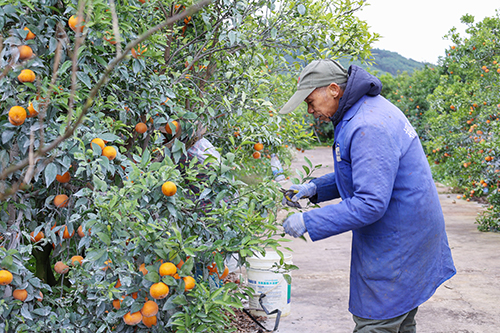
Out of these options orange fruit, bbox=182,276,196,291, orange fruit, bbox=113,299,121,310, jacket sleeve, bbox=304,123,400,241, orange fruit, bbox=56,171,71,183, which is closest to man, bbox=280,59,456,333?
jacket sleeve, bbox=304,123,400,241

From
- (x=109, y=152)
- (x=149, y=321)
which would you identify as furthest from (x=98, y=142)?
(x=149, y=321)

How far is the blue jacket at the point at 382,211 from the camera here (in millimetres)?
1829

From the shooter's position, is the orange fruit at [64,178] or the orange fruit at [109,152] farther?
the orange fruit at [64,178]

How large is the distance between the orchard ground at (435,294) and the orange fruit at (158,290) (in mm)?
1705

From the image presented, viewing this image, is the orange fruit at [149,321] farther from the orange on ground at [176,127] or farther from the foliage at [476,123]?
the foliage at [476,123]

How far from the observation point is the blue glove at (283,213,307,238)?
194 centimetres

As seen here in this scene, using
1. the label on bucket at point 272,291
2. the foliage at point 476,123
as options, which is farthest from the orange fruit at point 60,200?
the foliage at point 476,123

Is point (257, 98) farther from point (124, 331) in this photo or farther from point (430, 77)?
point (430, 77)

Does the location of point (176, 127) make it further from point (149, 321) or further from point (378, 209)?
point (378, 209)

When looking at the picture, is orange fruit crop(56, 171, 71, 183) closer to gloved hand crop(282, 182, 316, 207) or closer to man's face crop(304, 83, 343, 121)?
gloved hand crop(282, 182, 316, 207)

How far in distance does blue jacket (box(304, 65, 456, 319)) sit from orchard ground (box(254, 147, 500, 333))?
1438 millimetres

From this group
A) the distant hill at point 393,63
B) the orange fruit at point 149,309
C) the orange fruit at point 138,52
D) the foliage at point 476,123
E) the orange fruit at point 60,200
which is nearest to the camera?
the orange fruit at point 149,309

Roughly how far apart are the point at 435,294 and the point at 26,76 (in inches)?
149

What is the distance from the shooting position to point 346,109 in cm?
204
